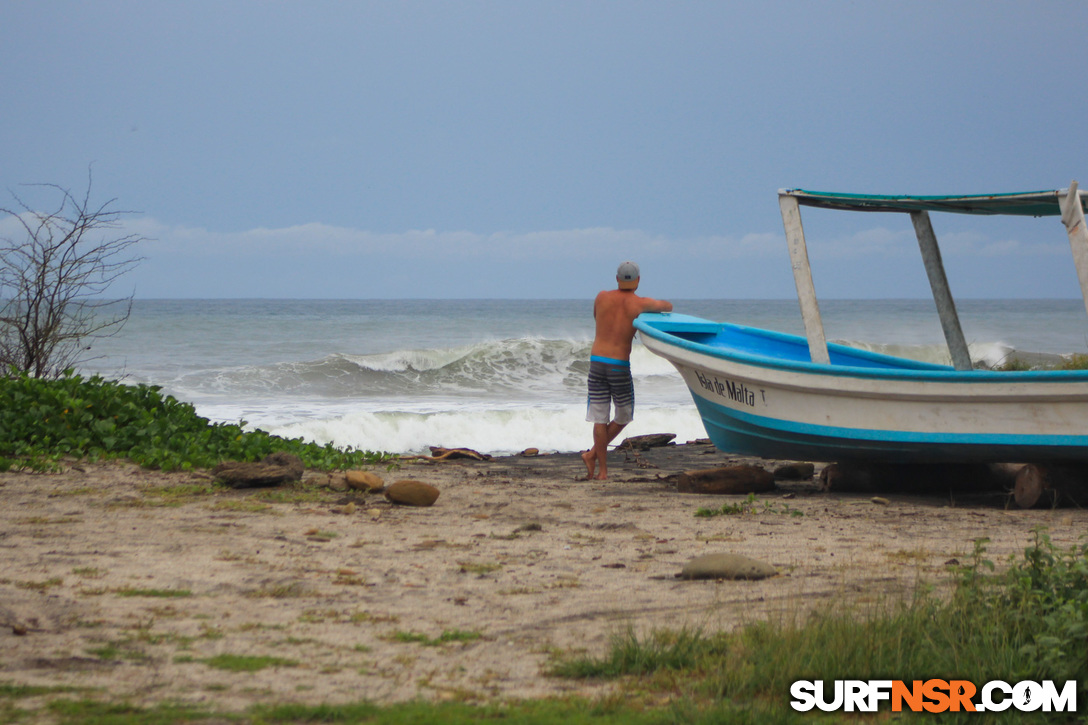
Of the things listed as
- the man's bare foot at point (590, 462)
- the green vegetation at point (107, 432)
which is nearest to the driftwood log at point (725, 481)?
the man's bare foot at point (590, 462)

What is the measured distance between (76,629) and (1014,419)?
586 cm

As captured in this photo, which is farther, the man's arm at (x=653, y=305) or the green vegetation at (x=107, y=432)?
the man's arm at (x=653, y=305)

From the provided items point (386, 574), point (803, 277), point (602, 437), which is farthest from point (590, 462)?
point (386, 574)

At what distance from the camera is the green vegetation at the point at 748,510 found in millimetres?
6320

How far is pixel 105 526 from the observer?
5438 mm

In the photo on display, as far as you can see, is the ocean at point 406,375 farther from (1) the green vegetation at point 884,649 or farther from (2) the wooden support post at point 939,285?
(1) the green vegetation at point 884,649

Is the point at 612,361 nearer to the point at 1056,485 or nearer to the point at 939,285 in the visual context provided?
the point at 939,285

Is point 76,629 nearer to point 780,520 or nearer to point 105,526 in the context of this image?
point 105,526

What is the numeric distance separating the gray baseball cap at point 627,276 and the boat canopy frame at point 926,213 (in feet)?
4.88

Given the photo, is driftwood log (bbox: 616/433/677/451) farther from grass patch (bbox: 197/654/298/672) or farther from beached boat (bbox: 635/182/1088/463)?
grass patch (bbox: 197/654/298/672)

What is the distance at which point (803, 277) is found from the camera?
7.54 metres

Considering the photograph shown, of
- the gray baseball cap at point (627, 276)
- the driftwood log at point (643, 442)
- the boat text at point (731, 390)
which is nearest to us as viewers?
the boat text at point (731, 390)

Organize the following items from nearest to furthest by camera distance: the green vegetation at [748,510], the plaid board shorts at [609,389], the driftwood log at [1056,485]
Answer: the green vegetation at [748,510] < the driftwood log at [1056,485] < the plaid board shorts at [609,389]

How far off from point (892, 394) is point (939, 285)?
6.39 feet
